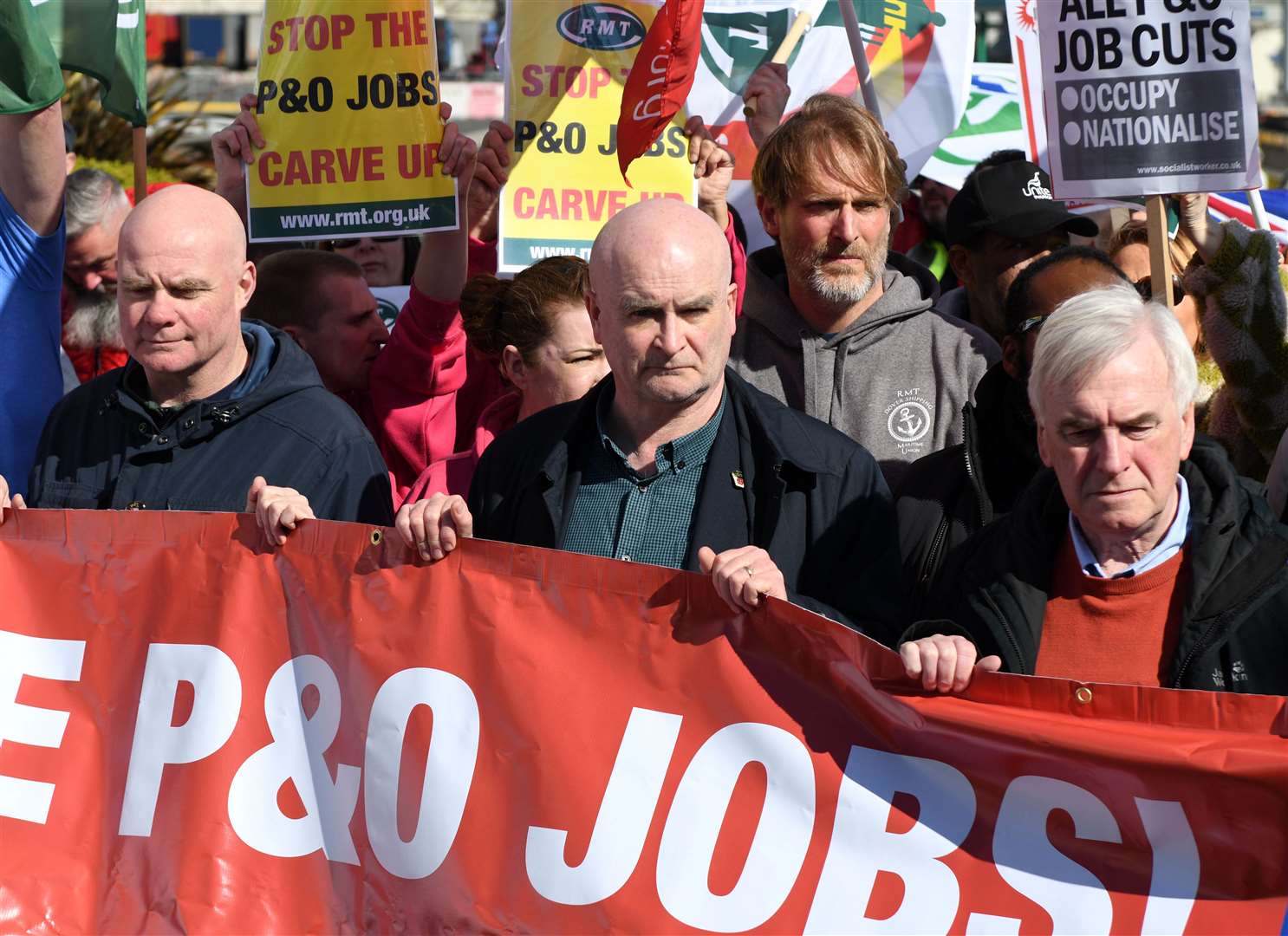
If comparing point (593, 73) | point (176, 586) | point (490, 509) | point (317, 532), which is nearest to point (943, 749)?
point (490, 509)

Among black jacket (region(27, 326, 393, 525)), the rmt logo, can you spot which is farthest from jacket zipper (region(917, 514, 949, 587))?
the rmt logo

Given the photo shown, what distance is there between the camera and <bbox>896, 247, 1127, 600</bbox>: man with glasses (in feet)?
13.0

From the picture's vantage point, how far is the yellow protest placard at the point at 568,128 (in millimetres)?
5336

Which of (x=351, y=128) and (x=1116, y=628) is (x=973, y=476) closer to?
(x=1116, y=628)

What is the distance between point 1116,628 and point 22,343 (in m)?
2.93

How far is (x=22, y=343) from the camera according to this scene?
4.74m

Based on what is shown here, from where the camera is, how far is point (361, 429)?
4258mm

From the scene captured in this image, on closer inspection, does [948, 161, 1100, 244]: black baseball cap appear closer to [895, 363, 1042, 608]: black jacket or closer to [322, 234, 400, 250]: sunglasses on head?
[895, 363, 1042, 608]: black jacket

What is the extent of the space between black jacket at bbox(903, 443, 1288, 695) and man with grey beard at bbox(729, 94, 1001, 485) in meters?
0.97

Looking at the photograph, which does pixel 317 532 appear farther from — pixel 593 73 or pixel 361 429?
pixel 593 73

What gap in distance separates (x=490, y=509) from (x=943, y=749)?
3.91 ft

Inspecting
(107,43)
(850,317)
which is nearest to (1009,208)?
(850,317)

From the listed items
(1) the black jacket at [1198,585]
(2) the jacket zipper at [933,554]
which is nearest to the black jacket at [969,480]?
(2) the jacket zipper at [933,554]

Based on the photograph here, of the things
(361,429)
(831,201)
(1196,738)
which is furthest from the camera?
(831,201)
